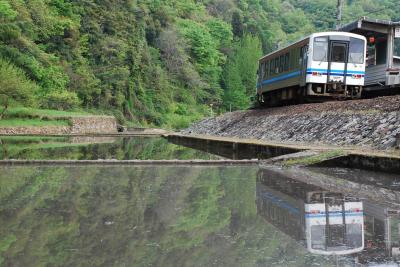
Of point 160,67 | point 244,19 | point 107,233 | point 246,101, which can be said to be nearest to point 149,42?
point 160,67

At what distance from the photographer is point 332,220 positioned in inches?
197

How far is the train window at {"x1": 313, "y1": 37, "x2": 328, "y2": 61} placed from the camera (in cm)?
1932

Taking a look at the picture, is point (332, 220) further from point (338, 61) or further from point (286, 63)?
point (286, 63)

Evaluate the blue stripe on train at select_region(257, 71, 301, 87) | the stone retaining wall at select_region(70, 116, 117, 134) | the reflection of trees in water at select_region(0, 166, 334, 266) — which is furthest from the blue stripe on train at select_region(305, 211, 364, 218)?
the stone retaining wall at select_region(70, 116, 117, 134)

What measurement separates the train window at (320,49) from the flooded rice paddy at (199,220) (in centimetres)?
1137

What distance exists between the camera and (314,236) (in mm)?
4387

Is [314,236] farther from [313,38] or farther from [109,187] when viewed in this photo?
[313,38]

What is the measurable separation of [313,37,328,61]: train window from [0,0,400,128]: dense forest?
15.2 meters

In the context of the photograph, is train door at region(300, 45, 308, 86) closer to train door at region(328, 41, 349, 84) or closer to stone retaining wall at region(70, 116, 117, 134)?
train door at region(328, 41, 349, 84)

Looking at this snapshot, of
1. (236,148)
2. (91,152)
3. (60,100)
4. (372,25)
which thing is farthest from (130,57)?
(236,148)

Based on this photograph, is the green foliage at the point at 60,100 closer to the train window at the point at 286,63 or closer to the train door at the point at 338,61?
the train window at the point at 286,63

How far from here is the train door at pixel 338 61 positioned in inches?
767

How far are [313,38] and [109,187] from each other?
13.8 meters

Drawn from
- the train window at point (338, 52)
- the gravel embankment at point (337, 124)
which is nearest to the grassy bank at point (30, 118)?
the gravel embankment at point (337, 124)
